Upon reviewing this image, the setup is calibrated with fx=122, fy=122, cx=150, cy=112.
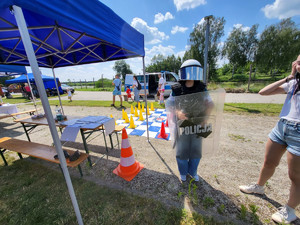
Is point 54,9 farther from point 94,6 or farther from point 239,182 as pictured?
point 239,182

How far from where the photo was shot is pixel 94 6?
1553 millimetres

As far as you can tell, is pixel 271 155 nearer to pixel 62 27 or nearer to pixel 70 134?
pixel 70 134

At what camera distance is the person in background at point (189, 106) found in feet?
4.54

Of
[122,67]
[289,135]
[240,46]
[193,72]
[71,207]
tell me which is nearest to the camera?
[289,135]

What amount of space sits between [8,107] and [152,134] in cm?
590

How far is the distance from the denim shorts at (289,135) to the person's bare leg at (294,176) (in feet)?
0.25

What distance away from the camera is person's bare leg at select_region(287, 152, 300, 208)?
1.19 m

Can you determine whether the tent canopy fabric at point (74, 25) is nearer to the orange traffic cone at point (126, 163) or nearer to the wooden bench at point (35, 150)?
the orange traffic cone at point (126, 163)

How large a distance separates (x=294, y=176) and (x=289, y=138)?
42 cm

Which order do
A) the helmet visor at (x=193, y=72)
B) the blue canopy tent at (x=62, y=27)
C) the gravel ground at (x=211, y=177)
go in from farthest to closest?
the gravel ground at (x=211, y=177) < the helmet visor at (x=193, y=72) < the blue canopy tent at (x=62, y=27)

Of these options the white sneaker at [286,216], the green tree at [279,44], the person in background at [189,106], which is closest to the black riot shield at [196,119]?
the person in background at [189,106]

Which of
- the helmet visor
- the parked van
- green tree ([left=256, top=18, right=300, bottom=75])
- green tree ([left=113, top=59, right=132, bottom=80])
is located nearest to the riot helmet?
the helmet visor

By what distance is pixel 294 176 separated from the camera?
1.25 metres

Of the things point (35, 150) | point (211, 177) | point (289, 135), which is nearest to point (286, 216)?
point (211, 177)
